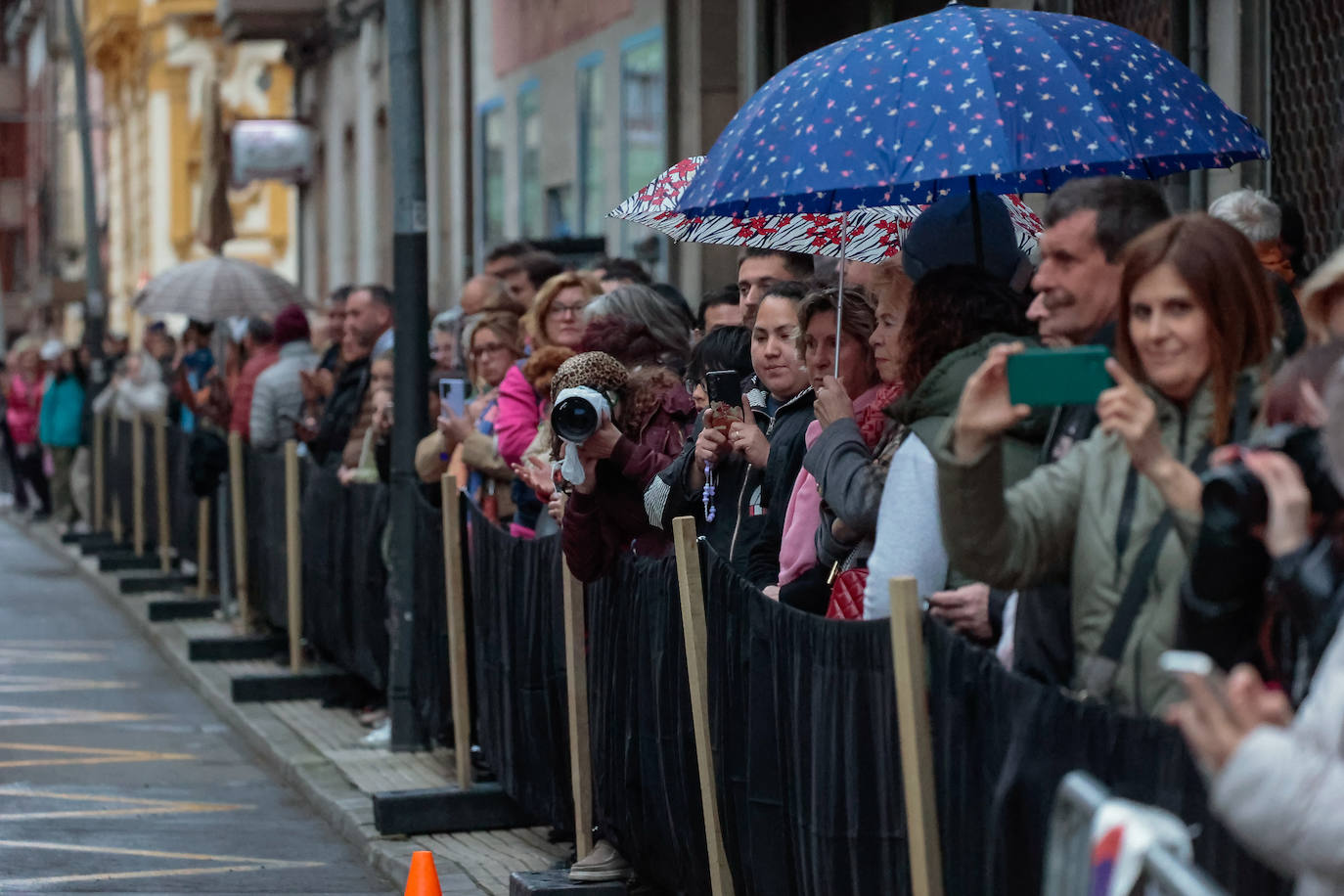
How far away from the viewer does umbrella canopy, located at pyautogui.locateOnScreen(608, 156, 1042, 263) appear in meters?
7.85

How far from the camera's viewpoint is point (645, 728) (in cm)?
716

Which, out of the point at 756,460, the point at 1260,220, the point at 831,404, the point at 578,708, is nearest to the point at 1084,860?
the point at 831,404

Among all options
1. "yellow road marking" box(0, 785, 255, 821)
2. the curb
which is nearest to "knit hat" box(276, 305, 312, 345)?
the curb

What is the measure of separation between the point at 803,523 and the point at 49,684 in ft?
31.7

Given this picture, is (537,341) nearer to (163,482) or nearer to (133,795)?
(133,795)

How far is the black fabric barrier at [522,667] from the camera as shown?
8.20 m

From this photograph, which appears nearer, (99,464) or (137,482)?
(137,482)

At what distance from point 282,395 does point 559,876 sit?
7.34 meters

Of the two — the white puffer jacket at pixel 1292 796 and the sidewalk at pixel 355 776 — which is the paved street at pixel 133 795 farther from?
the white puffer jacket at pixel 1292 796

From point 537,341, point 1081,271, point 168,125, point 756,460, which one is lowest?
point 756,460

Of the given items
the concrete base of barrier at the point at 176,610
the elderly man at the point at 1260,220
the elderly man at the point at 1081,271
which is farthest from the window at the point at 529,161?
the elderly man at the point at 1081,271

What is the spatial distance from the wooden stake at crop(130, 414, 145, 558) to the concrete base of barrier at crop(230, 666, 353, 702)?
8358 mm

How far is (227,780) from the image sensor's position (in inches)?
438

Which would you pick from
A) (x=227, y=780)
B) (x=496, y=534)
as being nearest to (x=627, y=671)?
(x=496, y=534)
